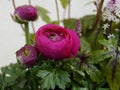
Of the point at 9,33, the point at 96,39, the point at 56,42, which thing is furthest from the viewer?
the point at 9,33

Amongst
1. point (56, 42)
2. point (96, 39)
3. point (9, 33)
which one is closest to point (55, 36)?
point (56, 42)

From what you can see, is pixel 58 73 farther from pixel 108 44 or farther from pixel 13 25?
pixel 13 25

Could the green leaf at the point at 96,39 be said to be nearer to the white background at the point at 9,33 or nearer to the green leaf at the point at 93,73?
the green leaf at the point at 93,73

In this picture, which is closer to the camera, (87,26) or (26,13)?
(26,13)

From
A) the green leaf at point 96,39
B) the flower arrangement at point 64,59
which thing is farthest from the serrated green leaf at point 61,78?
the green leaf at point 96,39

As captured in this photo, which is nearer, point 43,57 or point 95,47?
point 43,57

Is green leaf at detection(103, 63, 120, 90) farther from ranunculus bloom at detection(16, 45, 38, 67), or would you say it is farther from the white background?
the white background

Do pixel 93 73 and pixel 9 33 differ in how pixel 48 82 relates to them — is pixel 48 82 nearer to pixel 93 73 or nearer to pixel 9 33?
pixel 93 73

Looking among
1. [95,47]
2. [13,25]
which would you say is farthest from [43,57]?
[13,25]

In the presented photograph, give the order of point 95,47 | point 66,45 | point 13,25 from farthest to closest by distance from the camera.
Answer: point 13,25, point 95,47, point 66,45
